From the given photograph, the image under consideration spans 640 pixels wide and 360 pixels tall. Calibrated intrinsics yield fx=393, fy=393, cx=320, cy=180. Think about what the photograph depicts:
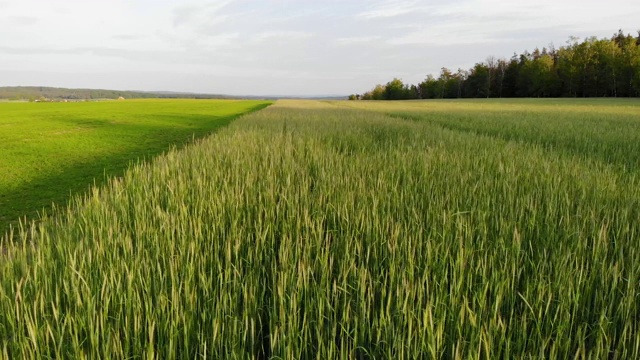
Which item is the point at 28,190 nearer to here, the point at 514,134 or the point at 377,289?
the point at 377,289

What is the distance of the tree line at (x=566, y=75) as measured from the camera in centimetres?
5997

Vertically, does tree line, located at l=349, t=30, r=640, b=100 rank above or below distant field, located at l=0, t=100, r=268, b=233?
above

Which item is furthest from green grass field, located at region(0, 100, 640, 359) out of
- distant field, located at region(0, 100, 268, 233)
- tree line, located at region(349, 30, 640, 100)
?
tree line, located at region(349, 30, 640, 100)

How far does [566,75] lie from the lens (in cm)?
6612

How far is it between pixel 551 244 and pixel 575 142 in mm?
6848

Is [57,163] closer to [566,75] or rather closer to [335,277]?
[335,277]

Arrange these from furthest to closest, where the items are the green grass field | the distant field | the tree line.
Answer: the tree line
the distant field
the green grass field

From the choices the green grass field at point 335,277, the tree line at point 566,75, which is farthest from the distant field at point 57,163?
the tree line at point 566,75

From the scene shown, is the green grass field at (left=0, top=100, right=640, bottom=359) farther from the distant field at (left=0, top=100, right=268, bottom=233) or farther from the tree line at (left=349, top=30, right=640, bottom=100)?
the tree line at (left=349, top=30, right=640, bottom=100)

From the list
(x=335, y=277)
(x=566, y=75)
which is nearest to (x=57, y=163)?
(x=335, y=277)

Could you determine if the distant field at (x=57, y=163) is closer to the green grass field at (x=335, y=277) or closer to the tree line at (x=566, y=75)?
the green grass field at (x=335, y=277)

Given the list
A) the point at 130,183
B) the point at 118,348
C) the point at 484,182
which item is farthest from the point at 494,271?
the point at 130,183

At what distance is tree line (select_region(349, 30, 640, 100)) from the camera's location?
60.0m

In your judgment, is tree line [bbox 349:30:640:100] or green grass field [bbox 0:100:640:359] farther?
tree line [bbox 349:30:640:100]
